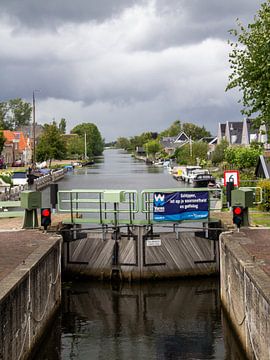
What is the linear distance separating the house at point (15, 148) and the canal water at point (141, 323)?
315 ft

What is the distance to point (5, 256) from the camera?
16.5 meters

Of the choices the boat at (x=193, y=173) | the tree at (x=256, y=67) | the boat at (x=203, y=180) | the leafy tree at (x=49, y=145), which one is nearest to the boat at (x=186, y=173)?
the boat at (x=193, y=173)

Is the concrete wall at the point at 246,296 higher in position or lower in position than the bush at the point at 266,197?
lower

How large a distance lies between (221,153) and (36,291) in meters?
75.8

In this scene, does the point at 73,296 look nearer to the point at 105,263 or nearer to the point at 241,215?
the point at 105,263

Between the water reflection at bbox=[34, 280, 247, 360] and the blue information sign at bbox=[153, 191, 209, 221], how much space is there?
237 cm

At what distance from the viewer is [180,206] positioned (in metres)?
21.9

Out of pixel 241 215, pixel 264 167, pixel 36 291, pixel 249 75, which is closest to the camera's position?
pixel 36 291

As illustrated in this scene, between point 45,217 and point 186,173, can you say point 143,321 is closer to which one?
point 45,217

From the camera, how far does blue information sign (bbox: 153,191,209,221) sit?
21797 mm

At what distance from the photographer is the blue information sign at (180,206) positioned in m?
21.8

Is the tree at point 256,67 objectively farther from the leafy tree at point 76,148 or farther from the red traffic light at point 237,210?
the leafy tree at point 76,148

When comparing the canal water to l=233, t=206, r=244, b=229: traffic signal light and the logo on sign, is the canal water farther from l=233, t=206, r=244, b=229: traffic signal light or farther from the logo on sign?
the logo on sign

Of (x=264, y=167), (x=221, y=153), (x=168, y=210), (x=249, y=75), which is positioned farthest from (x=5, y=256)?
(x=221, y=153)
